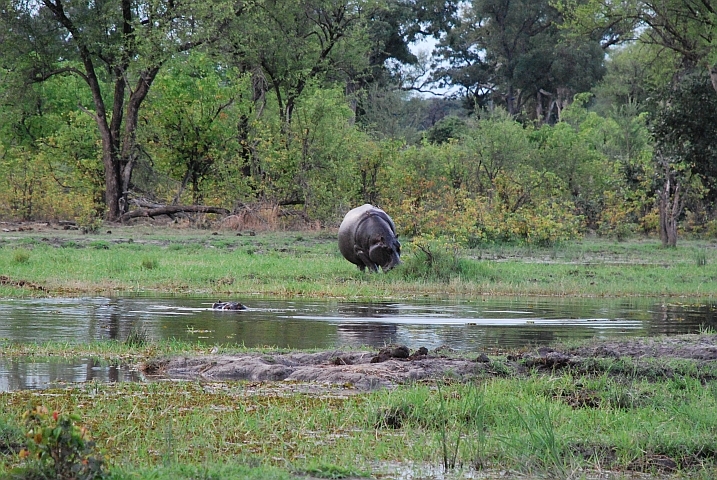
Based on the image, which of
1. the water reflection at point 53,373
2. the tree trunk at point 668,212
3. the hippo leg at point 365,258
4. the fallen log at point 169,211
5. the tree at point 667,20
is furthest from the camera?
the fallen log at point 169,211

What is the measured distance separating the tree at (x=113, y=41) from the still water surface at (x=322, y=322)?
1946cm

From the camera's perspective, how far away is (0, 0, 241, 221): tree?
111ft

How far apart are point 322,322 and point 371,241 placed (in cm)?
712

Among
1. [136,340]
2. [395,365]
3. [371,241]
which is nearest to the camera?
[395,365]

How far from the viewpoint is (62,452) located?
4.84 meters

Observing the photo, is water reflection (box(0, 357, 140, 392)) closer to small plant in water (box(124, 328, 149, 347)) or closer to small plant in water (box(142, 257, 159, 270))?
small plant in water (box(124, 328, 149, 347))

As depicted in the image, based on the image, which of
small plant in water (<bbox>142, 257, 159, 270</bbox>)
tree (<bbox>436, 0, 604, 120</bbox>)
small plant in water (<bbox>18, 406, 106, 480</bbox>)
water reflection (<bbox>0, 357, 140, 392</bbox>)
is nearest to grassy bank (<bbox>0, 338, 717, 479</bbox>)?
small plant in water (<bbox>18, 406, 106, 480</bbox>)

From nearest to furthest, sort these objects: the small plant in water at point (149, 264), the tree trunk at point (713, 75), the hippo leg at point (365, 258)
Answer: the small plant in water at point (149, 264) → the hippo leg at point (365, 258) → the tree trunk at point (713, 75)

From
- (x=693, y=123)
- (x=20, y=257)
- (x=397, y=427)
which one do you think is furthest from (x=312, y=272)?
(x=397, y=427)

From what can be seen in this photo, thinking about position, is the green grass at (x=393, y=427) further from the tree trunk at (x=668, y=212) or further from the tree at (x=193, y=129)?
the tree at (x=193, y=129)

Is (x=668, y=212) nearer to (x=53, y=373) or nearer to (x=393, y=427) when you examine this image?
(x=53, y=373)

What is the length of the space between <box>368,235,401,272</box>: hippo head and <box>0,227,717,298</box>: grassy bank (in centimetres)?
38

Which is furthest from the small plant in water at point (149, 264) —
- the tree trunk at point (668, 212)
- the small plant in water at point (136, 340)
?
the tree trunk at point (668, 212)

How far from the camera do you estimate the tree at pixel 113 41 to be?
3378 centimetres
